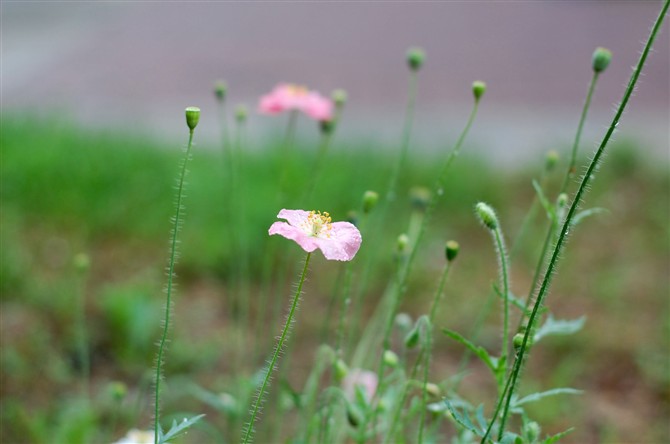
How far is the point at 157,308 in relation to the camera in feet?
8.82

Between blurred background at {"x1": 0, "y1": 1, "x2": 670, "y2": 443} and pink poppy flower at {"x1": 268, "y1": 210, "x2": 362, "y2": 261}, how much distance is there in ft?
0.93

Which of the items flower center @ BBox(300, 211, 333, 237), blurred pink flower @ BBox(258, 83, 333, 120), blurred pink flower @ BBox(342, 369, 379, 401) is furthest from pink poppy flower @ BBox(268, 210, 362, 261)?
blurred pink flower @ BBox(258, 83, 333, 120)

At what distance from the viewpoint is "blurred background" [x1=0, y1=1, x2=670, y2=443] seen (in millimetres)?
2492

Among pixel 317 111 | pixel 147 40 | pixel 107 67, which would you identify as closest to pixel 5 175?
pixel 317 111

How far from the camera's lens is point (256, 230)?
3221 mm

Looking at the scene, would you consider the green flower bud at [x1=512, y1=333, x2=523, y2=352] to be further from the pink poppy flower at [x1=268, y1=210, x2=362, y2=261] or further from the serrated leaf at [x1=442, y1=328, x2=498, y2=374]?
the pink poppy flower at [x1=268, y1=210, x2=362, y2=261]

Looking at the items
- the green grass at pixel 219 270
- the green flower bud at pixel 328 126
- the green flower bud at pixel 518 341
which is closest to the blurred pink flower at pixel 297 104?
the green flower bud at pixel 328 126

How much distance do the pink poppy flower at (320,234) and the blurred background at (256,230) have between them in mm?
284

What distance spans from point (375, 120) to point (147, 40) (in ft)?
10.3

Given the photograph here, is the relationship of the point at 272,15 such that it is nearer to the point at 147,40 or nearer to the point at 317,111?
the point at 147,40

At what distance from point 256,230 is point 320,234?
1.94m

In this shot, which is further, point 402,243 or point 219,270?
point 219,270

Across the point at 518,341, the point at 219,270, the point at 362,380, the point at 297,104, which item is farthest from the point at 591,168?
the point at 219,270

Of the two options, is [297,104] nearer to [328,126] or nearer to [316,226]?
[328,126]
